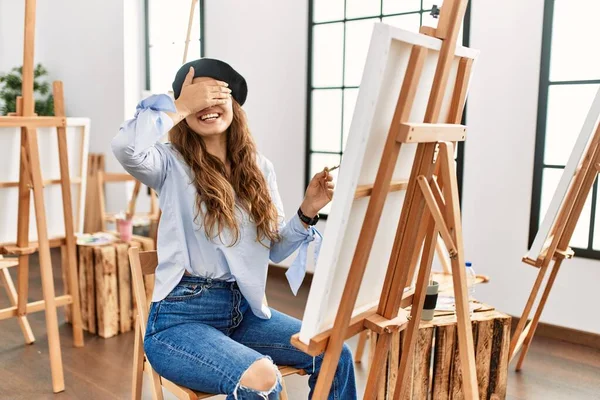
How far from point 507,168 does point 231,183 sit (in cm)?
204

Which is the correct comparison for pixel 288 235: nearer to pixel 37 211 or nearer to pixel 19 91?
pixel 37 211

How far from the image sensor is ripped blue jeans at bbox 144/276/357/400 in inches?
61.6

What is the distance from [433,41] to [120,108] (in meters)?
4.60

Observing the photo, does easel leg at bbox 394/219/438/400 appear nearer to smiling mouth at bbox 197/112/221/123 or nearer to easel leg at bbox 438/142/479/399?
easel leg at bbox 438/142/479/399

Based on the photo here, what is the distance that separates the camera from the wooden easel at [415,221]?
1293 millimetres

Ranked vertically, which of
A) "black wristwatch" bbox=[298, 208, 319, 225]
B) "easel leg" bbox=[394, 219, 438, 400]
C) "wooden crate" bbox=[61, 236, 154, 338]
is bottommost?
"wooden crate" bbox=[61, 236, 154, 338]

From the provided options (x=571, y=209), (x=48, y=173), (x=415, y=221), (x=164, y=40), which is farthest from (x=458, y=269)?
(x=164, y=40)

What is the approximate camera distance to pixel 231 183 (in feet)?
6.27

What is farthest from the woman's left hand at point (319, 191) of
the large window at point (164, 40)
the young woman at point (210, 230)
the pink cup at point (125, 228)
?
the large window at point (164, 40)

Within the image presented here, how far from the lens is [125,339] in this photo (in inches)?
130

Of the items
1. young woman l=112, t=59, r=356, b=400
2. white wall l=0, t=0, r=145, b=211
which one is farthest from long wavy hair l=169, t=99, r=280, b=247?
white wall l=0, t=0, r=145, b=211

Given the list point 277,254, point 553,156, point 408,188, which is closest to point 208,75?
point 277,254

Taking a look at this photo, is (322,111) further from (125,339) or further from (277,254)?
(277,254)

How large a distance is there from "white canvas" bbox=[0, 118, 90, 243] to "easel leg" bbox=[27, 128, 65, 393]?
0.27 metres
